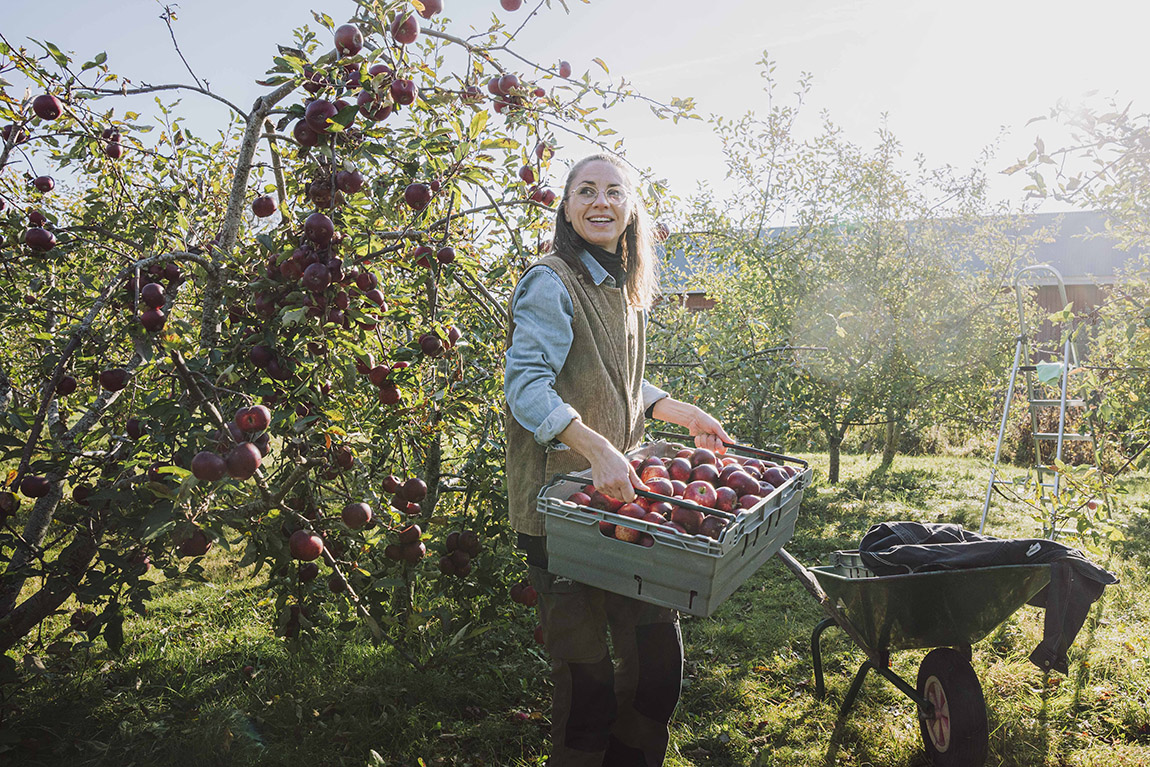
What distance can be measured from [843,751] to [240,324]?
8.12ft

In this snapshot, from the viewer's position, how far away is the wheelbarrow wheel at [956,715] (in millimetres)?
2275

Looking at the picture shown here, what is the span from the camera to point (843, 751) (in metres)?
2.62

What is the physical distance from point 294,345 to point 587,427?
865mm

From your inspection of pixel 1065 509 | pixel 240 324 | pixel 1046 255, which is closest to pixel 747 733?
pixel 1065 509

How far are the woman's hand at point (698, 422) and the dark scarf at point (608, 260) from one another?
445mm

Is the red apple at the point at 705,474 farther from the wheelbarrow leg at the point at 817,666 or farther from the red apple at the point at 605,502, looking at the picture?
the wheelbarrow leg at the point at 817,666

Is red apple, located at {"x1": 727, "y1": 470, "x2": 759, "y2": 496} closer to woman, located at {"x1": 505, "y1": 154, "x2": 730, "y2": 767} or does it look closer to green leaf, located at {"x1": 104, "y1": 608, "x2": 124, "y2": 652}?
woman, located at {"x1": 505, "y1": 154, "x2": 730, "y2": 767}

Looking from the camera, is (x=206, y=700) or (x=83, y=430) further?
(x=206, y=700)

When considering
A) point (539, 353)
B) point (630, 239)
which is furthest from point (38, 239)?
point (630, 239)

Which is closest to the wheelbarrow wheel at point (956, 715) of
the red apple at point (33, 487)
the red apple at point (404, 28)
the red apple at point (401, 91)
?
the red apple at point (401, 91)

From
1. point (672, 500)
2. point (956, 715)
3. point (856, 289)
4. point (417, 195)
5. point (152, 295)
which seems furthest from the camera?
point (856, 289)

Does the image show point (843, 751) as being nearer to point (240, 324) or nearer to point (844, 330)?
point (240, 324)

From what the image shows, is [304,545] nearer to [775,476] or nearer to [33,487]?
[33,487]

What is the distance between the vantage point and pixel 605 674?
6.21ft
